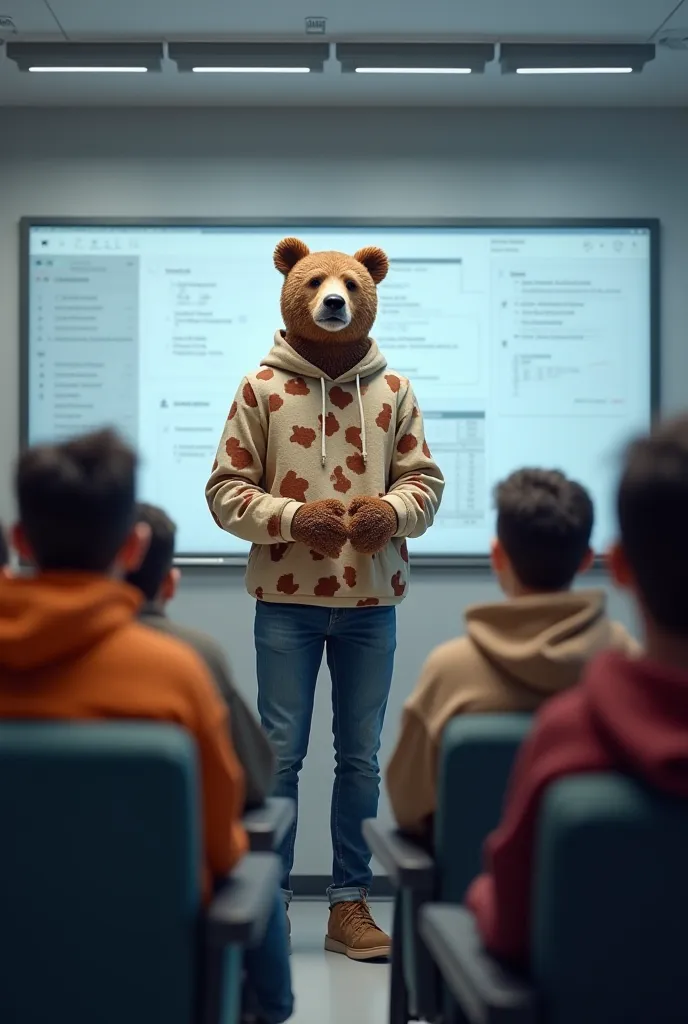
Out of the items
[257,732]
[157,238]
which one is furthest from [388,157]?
[257,732]

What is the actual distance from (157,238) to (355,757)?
1848 millimetres

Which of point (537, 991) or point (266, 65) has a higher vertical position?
point (266, 65)

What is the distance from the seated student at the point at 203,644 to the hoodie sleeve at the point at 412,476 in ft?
3.00

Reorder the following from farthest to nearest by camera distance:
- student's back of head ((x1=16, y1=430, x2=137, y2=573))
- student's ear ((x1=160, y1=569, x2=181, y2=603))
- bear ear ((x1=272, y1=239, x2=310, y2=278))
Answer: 1. bear ear ((x1=272, y1=239, x2=310, y2=278))
2. student's ear ((x1=160, y1=569, x2=181, y2=603))
3. student's back of head ((x1=16, y1=430, x2=137, y2=573))

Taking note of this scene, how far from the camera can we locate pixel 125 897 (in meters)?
1.12

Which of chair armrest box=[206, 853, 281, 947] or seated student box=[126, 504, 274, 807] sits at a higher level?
seated student box=[126, 504, 274, 807]

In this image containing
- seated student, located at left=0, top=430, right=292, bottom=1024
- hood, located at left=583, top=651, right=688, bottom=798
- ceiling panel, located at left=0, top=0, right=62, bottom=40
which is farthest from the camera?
ceiling panel, located at left=0, top=0, right=62, bottom=40

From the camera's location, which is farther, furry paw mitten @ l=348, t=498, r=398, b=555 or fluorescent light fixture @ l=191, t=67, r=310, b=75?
fluorescent light fixture @ l=191, t=67, r=310, b=75

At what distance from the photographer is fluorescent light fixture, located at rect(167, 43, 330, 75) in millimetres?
3252

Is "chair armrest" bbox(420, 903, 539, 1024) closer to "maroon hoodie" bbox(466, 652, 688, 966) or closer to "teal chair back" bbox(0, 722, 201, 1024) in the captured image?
"maroon hoodie" bbox(466, 652, 688, 966)

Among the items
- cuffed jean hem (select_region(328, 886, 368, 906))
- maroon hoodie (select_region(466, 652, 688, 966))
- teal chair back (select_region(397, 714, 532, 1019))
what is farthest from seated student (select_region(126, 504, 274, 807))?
cuffed jean hem (select_region(328, 886, 368, 906))

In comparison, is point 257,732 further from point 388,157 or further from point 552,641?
point 388,157

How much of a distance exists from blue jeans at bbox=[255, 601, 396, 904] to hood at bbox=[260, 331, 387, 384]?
0.56 meters

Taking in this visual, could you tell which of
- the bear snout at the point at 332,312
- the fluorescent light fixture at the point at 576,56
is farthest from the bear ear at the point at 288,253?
the fluorescent light fixture at the point at 576,56
